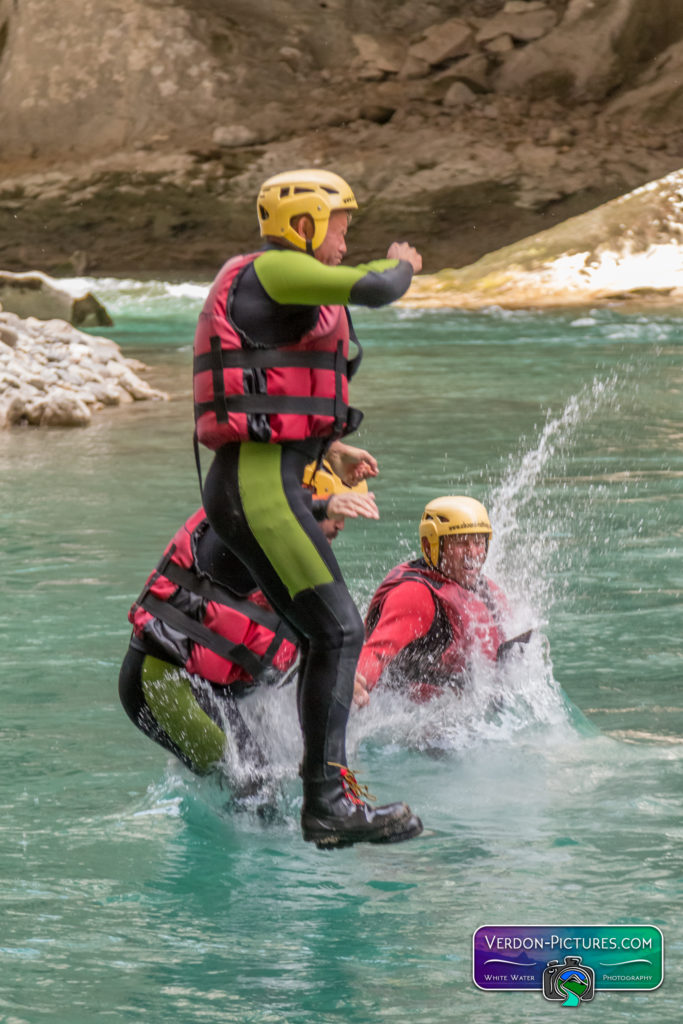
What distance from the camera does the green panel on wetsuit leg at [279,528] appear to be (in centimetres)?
458

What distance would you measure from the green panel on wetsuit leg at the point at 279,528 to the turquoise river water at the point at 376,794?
0.64 m

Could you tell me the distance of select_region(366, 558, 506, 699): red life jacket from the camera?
235 inches

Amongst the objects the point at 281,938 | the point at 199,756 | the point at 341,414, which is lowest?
the point at 281,938

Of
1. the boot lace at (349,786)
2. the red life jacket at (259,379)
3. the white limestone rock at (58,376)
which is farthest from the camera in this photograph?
the white limestone rock at (58,376)

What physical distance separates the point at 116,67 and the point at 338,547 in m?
35.4

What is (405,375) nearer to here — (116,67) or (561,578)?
(561,578)

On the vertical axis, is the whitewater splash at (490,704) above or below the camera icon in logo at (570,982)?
above

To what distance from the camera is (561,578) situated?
8.95 meters

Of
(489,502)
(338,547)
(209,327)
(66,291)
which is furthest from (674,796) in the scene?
(66,291)

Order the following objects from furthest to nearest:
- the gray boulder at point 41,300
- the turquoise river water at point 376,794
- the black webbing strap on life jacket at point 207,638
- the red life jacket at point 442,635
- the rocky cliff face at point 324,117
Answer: the rocky cliff face at point 324,117 → the gray boulder at point 41,300 → the red life jacket at point 442,635 → the black webbing strap on life jacket at point 207,638 → the turquoise river water at point 376,794

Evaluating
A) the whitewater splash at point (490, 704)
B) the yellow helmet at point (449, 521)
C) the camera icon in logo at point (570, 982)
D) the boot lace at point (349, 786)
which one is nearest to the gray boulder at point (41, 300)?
the whitewater splash at point (490, 704)

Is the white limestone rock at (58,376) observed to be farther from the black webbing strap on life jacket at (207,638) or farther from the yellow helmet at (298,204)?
the yellow helmet at (298,204)

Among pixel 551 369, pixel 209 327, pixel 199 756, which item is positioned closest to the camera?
pixel 209 327

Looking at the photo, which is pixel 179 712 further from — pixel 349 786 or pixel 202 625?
pixel 349 786
